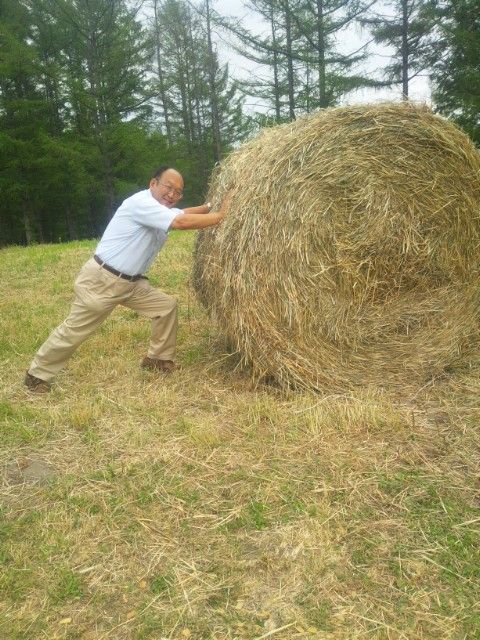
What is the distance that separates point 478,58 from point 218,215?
18.7 metres

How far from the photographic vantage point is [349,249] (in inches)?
180

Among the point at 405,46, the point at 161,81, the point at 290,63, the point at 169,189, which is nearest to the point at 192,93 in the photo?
the point at 161,81

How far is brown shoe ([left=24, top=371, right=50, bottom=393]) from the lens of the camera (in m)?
4.46

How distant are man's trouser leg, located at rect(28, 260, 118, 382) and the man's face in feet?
2.42

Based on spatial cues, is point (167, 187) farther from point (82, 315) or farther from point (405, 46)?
point (405, 46)

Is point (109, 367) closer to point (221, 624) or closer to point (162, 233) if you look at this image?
point (162, 233)

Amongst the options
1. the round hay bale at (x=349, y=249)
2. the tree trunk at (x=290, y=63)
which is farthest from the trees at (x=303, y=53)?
the round hay bale at (x=349, y=249)

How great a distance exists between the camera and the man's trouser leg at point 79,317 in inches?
175

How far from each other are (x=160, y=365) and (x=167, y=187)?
146 centimetres

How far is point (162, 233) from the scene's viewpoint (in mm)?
4574

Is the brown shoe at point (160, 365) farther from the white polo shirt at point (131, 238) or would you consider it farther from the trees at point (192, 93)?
the trees at point (192, 93)

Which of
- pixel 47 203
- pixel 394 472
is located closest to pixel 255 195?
pixel 394 472

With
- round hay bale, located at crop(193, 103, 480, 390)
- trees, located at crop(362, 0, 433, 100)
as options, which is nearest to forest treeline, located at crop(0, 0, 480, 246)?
trees, located at crop(362, 0, 433, 100)

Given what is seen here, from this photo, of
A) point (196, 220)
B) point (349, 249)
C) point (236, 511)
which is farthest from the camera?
point (349, 249)
